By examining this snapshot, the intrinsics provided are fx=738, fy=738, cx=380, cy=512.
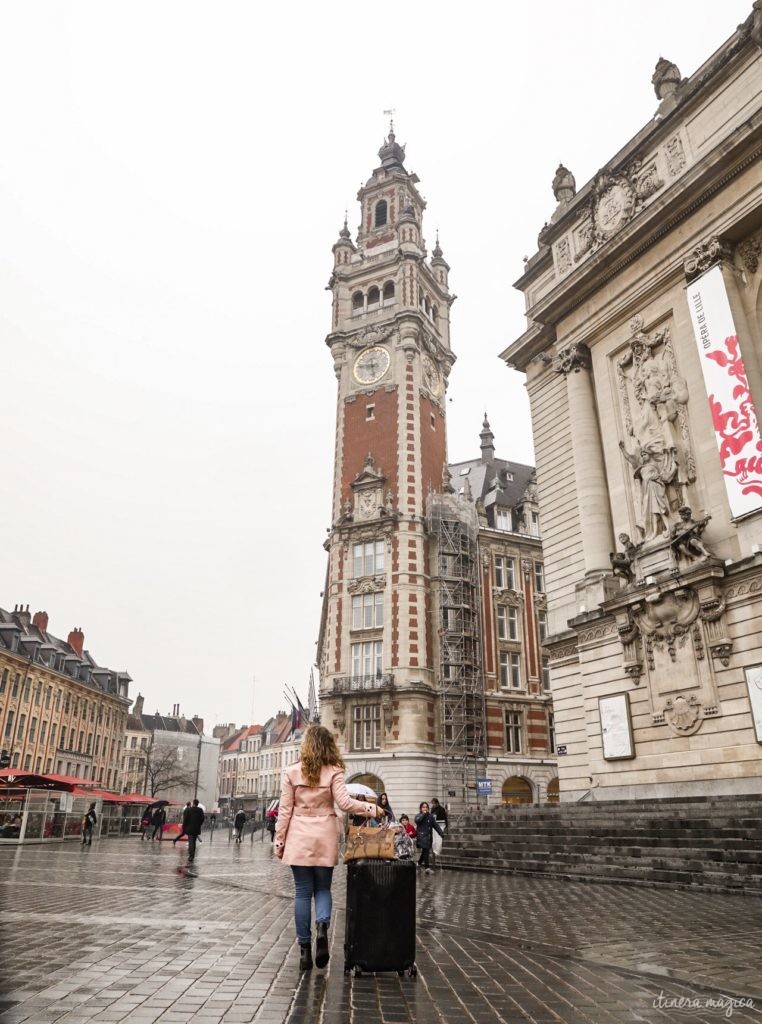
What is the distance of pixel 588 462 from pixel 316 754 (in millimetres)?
19739

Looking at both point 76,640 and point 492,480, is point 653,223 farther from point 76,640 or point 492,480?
point 76,640

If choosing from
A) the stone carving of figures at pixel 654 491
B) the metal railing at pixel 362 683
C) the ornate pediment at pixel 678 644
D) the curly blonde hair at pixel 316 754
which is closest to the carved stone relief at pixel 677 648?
the ornate pediment at pixel 678 644

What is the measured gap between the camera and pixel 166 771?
83.9m

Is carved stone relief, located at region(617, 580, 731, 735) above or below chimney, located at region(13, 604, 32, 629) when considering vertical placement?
below

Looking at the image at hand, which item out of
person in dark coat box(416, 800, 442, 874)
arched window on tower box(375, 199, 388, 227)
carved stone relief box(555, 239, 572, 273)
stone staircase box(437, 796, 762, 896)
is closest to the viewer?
stone staircase box(437, 796, 762, 896)

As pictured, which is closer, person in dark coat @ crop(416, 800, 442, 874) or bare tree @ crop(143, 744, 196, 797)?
person in dark coat @ crop(416, 800, 442, 874)

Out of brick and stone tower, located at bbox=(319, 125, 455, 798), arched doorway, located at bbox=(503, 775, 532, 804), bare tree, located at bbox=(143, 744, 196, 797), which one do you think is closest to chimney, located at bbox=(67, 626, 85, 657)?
bare tree, located at bbox=(143, 744, 196, 797)

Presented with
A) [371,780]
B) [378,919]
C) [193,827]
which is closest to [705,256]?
[378,919]

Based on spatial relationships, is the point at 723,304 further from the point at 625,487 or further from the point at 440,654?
the point at 440,654

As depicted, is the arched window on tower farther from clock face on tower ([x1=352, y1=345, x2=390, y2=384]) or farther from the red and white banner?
the red and white banner

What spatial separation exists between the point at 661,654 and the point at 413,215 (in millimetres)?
43260

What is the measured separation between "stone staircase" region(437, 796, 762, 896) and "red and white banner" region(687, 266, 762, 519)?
7.49 m

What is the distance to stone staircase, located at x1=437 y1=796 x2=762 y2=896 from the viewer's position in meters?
13.6

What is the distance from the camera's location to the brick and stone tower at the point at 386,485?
133 feet
